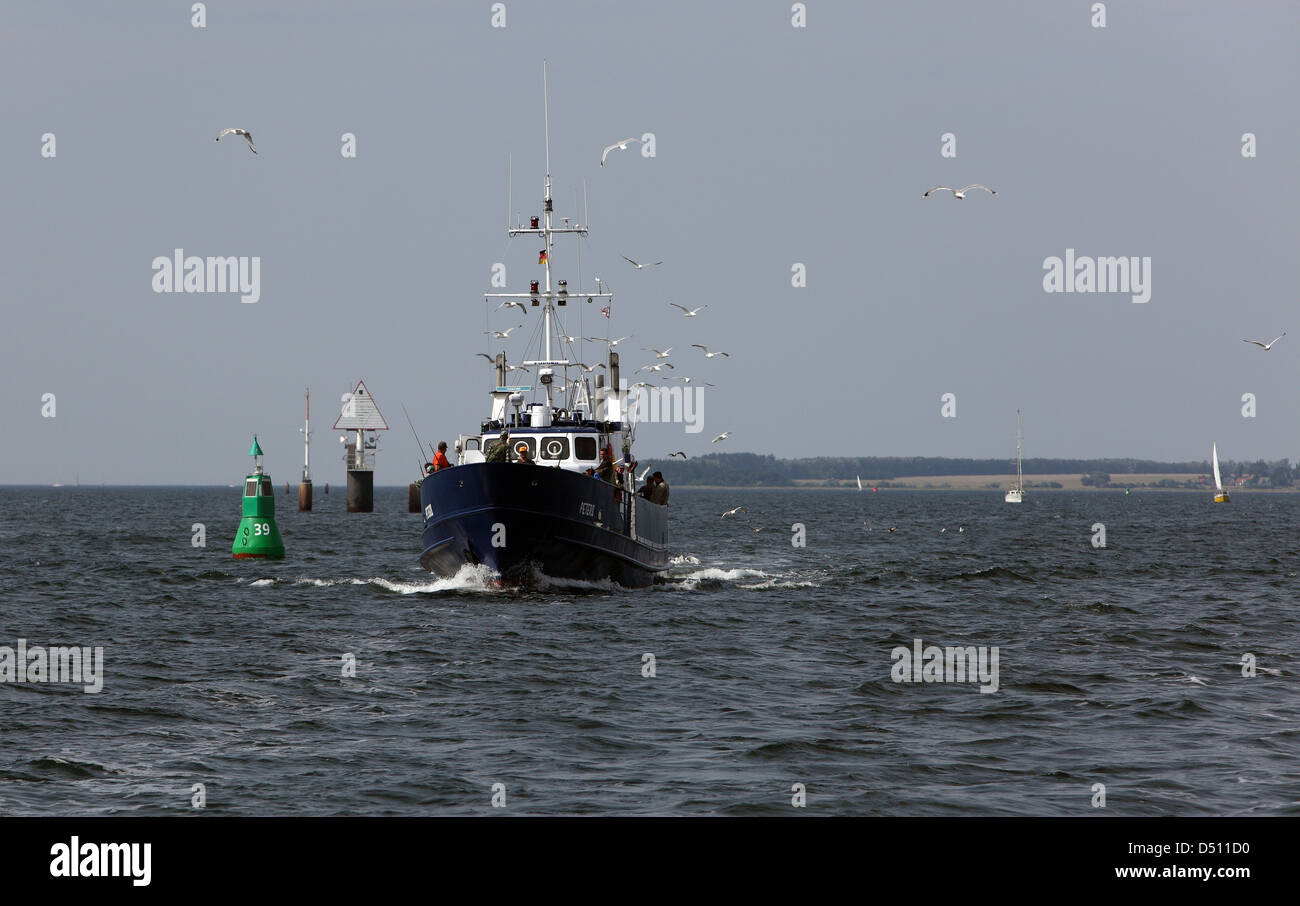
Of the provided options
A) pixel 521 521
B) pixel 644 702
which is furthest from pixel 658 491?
pixel 644 702

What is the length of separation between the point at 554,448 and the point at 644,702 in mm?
16819

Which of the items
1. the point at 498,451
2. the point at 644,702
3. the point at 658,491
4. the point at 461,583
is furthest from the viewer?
the point at 658,491

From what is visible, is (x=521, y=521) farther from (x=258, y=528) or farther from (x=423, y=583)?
(x=258, y=528)

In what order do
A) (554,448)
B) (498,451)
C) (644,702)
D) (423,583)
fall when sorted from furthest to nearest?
(423,583)
(554,448)
(498,451)
(644,702)

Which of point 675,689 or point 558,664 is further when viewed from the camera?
point 558,664

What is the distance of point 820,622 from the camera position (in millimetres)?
27344

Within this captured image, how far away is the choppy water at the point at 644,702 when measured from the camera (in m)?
12.1

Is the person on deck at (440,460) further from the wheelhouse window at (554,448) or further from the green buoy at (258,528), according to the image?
the green buoy at (258,528)

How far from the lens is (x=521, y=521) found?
2906 centimetres

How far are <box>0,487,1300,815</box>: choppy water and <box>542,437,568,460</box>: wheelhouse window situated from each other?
390 cm
